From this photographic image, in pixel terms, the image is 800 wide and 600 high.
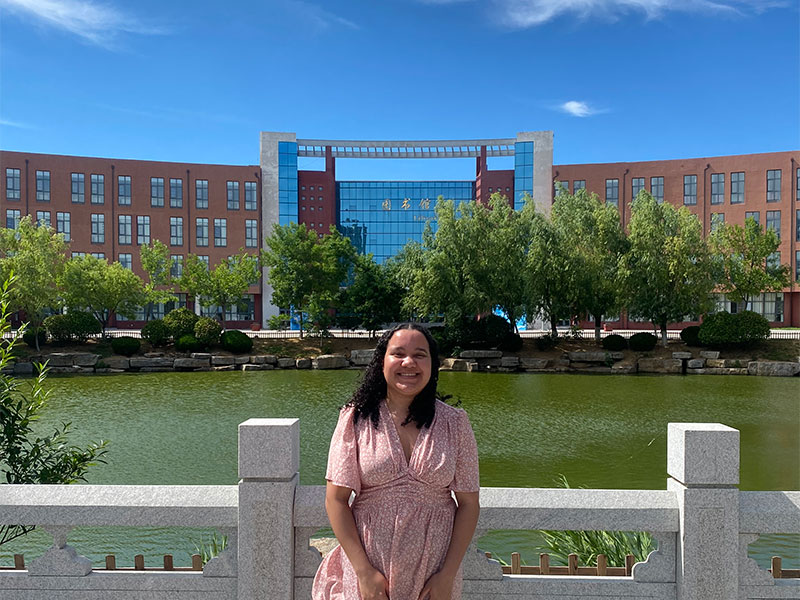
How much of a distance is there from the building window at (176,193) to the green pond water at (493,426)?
24.3 meters

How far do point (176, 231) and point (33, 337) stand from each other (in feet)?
64.3

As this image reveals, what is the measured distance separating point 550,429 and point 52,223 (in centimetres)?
4160

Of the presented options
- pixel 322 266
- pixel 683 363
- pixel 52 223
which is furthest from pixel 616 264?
pixel 52 223

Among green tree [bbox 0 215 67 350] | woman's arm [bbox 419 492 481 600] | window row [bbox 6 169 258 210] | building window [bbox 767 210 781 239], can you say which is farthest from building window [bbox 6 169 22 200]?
building window [bbox 767 210 781 239]

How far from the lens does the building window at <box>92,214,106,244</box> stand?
143 feet

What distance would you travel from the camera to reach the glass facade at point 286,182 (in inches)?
1853

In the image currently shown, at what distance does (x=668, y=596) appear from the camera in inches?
126

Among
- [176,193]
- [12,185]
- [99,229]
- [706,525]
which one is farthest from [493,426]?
[12,185]

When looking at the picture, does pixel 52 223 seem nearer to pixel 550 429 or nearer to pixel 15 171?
pixel 15 171

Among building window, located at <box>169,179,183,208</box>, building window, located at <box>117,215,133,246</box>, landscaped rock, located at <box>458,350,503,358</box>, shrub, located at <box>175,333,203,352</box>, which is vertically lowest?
landscaped rock, located at <box>458,350,503,358</box>

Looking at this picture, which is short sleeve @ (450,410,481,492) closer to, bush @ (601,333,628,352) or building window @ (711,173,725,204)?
bush @ (601,333,628,352)

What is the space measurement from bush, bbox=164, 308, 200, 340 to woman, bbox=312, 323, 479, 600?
88.8 ft

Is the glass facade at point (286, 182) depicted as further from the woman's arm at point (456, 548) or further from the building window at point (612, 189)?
the woman's arm at point (456, 548)

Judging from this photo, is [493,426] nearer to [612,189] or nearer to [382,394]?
[382,394]
